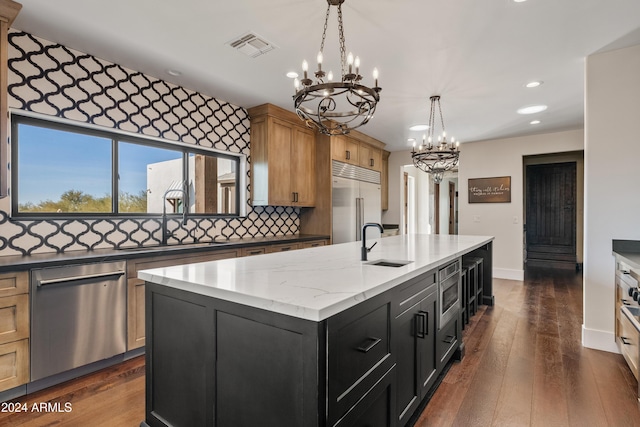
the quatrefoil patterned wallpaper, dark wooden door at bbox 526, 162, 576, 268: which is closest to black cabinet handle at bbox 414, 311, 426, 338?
the quatrefoil patterned wallpaper

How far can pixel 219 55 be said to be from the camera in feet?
9.12

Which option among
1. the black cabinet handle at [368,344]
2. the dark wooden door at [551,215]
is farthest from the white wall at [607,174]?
the dark wooden door at [551,215]

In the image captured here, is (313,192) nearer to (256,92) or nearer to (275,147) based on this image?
(275,147)

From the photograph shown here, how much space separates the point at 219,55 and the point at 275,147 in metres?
1.51

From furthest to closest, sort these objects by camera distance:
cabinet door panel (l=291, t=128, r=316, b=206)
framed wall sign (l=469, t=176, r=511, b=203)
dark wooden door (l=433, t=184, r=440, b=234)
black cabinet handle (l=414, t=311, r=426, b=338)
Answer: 1. dark wooden door (l=433, t=184, r=440, b=234)
2. framed wall sign (l=469, t=176, r=511, b=203)
3. cabinet door panel (l=291, t=128, r=316, b=206)
4. black cabinet handle (l=414, t=311, r=426, b=338)

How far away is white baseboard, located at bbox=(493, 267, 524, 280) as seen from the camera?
5722 millimetres

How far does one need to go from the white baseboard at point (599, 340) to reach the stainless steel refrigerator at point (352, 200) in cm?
297

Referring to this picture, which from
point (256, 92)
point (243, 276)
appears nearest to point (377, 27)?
point (256, 92)

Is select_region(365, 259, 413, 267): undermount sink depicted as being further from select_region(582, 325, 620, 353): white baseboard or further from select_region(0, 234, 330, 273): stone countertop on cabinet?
select_region(582, 325, 620, 353): white baseboard

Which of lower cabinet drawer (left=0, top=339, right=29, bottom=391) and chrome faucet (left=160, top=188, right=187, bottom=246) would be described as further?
chrome faucet (left=160, top=188, right=187, bottom=246)

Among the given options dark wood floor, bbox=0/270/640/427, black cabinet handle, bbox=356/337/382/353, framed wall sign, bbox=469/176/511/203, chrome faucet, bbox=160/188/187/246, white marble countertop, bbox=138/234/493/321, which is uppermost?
framed wall sign, bbox=469/176/511/203

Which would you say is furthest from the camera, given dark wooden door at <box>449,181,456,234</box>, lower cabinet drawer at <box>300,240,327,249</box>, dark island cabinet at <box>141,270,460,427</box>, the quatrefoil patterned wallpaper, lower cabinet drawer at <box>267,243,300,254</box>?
dark wooden door at <box>449,181,456,234</box>

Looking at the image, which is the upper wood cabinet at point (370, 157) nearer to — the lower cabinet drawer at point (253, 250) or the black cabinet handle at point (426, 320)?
the lower cabinet drawer at point (253, 250)

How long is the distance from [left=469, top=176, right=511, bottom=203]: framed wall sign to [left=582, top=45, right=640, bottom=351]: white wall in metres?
3.13
